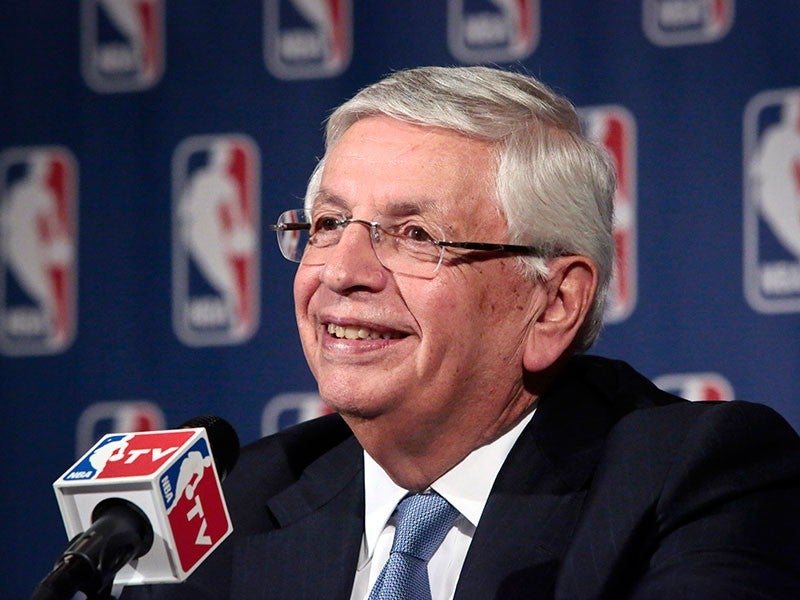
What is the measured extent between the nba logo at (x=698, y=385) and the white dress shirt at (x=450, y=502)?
98 cm

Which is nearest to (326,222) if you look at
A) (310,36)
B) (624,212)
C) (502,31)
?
(624,212)

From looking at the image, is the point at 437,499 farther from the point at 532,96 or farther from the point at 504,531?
the point at 532,96

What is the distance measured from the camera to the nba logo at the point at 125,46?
3512 millimetres

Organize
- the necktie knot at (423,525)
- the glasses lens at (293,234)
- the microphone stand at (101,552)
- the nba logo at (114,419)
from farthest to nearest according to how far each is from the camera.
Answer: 1. the nba logo at (114,419)
2. the glasses lens at (293,234)
3. the necktie knot at (423,525)
4. the microphone stand at (101,552)

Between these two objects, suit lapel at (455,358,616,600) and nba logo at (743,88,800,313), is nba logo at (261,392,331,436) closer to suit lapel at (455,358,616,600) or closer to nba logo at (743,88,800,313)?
nba logo at (743,88,800,313)

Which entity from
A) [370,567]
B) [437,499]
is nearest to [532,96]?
[437,499]

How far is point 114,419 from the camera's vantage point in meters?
3.43

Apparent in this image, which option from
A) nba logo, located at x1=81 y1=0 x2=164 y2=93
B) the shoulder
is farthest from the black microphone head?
nba logo, located at x1=81 y1=0 x2=164 y2=93

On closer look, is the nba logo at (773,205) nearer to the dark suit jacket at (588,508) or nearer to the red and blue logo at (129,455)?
the dark suit jacket at (588,508)

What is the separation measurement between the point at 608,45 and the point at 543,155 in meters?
1.19

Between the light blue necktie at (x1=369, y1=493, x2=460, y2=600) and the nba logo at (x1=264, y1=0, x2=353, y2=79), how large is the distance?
1.62 meters

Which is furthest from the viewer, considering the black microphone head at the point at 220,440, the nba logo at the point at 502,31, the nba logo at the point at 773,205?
the nba logo at the point at 502,31

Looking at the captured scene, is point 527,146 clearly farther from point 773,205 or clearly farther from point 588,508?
point 773,205

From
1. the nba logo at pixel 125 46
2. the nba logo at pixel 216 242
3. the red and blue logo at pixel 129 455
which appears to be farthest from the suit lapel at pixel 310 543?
the nba logo at pixel 125 46
